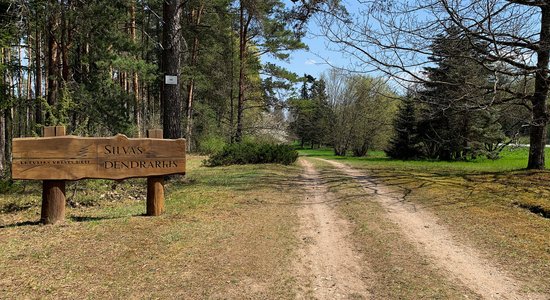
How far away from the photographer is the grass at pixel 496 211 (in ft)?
15.5

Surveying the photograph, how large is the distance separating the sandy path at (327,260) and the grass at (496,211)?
0.43 meters

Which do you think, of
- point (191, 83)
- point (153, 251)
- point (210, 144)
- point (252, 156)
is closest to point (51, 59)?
point (252, 156)

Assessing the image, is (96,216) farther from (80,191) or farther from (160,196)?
(80,191)

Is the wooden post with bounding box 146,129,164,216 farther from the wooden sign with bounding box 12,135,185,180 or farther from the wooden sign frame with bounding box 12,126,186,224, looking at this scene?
the wooden sign with bounding box 12,135,185,180

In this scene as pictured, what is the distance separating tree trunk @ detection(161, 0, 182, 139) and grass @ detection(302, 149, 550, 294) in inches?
212

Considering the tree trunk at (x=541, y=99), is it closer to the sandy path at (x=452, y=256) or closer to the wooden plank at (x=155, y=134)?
the sandy path at (x=452, y=256)

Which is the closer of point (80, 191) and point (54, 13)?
point (80, 191)

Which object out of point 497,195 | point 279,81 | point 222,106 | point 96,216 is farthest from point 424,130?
point 96,216

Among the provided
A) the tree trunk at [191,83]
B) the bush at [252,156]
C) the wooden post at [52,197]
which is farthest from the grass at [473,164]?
the tree trunk at [191,83]

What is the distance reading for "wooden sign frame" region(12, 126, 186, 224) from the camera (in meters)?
5.57

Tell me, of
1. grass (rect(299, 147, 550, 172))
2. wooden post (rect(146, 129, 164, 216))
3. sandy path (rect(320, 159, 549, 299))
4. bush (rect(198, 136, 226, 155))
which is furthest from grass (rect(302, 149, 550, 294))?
bush (rect(198, 136, 226, 155))

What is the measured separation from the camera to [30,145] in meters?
5.57

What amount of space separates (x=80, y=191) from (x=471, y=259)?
703 centimetres

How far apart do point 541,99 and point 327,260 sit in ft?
34.3
